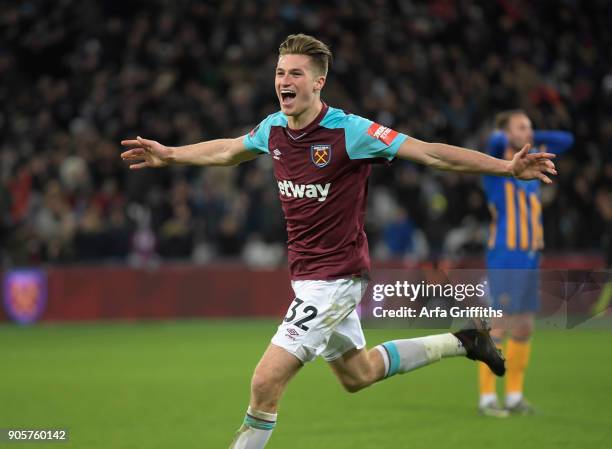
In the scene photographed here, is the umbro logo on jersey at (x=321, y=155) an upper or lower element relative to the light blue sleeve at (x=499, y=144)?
lower

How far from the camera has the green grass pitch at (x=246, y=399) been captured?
7133 mm

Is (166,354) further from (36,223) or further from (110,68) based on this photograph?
(110,68)

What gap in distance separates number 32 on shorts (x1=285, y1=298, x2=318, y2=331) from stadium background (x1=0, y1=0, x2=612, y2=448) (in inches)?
119

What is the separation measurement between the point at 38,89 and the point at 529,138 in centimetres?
1357

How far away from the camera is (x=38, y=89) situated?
19.8 meters

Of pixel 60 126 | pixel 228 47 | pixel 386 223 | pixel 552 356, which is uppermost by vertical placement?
pixel 228 47

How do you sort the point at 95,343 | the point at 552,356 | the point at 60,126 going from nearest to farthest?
the point at 552,356 → the point at 95,343 → the point at 60,126

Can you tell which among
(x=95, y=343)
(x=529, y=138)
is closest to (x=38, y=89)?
(x=95, y=343)

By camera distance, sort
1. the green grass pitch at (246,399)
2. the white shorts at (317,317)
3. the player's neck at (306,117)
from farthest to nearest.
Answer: the green grass pitch at (246,399)
the player's neck at (306,117)
the white shorts at (317,317)

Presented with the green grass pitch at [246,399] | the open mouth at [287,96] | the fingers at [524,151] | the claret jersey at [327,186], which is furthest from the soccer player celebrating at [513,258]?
the open mouth at [287,96]

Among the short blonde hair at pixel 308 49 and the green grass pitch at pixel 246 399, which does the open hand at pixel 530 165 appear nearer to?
the short blonde hair at pixel 308 49

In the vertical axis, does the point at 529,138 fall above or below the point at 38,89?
below

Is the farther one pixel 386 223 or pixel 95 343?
pixel 386 223

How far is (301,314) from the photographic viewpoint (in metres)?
5.46
